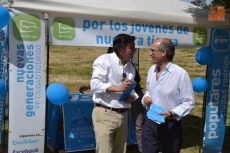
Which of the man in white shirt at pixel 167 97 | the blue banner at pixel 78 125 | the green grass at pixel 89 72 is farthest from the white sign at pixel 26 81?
the green grass at pixel 89 72

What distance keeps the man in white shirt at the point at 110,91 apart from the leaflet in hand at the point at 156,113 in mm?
425

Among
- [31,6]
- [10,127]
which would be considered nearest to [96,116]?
[10,127]

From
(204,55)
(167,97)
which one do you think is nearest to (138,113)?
(204,55)

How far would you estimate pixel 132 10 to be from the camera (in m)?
5.22

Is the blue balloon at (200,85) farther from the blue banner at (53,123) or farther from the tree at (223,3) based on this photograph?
the blue banner at (53,123)

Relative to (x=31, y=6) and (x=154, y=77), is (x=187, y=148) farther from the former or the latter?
(x=31, y=6)

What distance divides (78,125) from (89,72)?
30.3ft

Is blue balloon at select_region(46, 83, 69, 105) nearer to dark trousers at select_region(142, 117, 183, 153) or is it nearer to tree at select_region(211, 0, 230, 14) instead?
dark trousers at select_region(142, 117, 183, 153)

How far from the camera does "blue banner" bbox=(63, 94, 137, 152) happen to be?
575 centimetres

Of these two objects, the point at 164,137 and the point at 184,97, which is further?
the point at 164,137

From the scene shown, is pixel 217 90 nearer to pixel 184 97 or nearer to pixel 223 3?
pixel 223 3

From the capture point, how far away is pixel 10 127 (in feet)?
15.6

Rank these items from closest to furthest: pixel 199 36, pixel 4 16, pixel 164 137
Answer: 1. pixel 164 137
2. pixel 4 16
3. pixel 199 36

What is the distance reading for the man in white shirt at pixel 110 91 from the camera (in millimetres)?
4168
